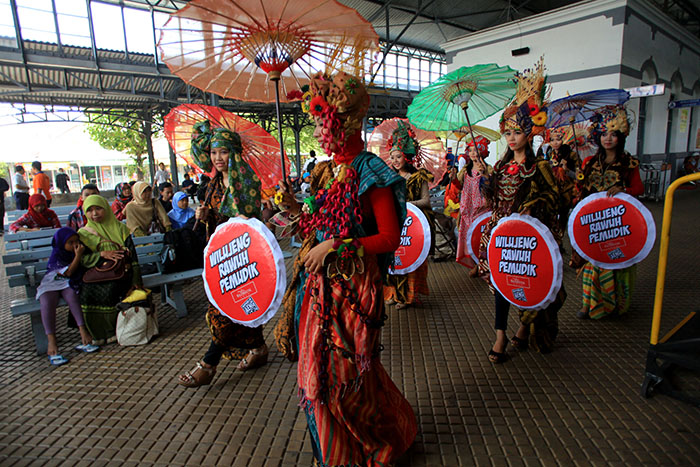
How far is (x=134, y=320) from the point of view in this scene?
143 inches

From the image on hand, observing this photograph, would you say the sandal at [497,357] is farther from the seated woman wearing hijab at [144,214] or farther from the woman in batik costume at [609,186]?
the seated woman wearing hijab at [144,214]

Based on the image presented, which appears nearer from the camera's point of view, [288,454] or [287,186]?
[287,186]

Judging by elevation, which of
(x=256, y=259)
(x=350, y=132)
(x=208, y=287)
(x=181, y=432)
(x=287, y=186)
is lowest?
(x=181, y=432)

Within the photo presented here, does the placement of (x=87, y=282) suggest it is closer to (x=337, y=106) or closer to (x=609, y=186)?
(x=337, y=106)

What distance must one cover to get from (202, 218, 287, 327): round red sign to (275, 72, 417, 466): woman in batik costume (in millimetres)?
188

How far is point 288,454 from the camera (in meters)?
2.16

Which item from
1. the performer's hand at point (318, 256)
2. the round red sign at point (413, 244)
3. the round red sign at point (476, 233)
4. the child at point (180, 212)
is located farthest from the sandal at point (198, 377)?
the child at point (180, 212)

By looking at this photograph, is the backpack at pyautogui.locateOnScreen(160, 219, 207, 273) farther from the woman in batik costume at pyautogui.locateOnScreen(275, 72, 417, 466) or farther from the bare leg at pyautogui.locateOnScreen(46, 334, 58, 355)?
the woman in batik costume at pyautogui.locateOnScreen(275, 72, 417, 466)

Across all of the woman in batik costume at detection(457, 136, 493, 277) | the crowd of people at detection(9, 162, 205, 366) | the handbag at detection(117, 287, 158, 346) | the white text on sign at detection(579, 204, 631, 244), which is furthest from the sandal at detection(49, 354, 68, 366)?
the white text on sign at detection(579, 204, 631, 244)

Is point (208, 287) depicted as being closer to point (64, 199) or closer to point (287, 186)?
point (287, 186)

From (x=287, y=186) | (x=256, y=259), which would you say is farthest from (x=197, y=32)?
(x=256, y=259)

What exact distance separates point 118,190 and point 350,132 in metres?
5.38

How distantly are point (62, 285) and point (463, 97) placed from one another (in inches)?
174

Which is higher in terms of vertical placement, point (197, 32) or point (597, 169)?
point (197, 32)
